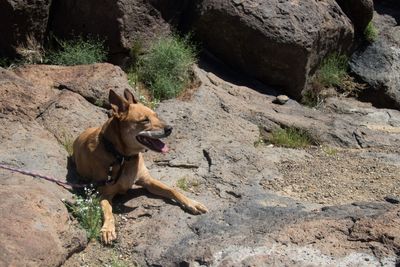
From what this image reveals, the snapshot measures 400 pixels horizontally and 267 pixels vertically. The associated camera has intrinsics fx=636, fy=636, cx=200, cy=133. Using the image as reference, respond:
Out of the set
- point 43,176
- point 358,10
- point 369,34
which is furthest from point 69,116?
point 369,34

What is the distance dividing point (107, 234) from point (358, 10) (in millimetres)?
6921

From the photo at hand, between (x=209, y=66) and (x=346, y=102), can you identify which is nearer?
(x=209, y=66)

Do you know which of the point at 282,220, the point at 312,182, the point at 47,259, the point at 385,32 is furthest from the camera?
the point at 385,32

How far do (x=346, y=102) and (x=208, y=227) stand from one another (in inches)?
213

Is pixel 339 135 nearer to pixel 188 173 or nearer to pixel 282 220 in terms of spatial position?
pixel 188 173

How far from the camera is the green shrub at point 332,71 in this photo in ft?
32.4

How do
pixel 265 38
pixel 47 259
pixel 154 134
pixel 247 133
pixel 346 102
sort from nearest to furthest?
pixel 47 259, pixel 154 134, pixel 247 133, pixel 265 38, pixel 346 102

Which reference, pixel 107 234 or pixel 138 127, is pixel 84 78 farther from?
pixel 107 234

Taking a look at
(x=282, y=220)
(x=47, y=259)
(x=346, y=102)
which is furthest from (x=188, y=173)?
(x=346, y=102)

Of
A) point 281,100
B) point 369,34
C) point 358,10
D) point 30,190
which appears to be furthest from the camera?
point 369,34

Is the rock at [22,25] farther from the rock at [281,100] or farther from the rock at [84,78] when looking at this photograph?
the rock at [281,100]

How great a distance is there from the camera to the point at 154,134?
5387 mm

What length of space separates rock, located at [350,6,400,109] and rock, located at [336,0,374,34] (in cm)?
44

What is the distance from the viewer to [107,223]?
5.14 metres
